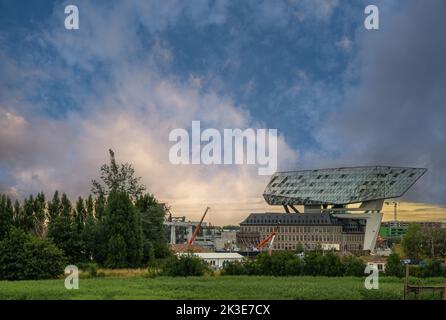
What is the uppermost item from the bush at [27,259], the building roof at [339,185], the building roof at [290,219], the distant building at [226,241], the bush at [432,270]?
the building roof at [339,185]

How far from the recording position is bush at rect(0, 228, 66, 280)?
109 ft

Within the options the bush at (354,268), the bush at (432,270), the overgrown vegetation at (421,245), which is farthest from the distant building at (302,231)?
the bush at (354,268)

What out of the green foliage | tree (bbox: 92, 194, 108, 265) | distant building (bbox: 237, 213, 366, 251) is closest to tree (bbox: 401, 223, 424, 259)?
distant building (bbox: 237, 213, 366, 251)

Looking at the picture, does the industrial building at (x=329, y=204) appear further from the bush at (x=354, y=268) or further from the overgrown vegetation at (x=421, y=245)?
the bush at (x=354, y=268)

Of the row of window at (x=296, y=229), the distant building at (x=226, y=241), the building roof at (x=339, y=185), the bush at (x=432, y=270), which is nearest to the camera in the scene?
the bush at (x=432, y=270)

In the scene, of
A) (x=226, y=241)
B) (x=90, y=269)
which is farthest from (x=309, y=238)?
(x=90, y=269)

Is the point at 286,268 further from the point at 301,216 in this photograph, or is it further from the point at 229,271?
the point at 301,216

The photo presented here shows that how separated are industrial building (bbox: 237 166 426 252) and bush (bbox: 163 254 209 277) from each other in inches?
1881

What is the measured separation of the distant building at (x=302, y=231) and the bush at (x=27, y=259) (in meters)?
61.2

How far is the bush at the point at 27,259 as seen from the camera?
33250 mm

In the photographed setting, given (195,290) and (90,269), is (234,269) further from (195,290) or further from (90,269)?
(195,290)

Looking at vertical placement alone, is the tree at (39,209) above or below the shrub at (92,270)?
above
